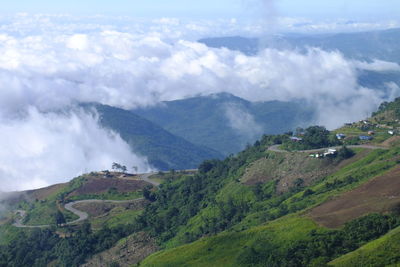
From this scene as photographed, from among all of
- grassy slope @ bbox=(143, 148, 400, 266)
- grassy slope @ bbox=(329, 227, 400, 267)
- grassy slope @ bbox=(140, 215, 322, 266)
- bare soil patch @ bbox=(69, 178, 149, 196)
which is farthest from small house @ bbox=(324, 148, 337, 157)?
Result: bare soil patch @ bbox=(69, 178, 149, 196)

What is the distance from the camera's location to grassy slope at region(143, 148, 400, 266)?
61.9 meters

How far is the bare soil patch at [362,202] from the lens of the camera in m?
59.8

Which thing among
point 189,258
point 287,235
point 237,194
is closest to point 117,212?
point 237,194

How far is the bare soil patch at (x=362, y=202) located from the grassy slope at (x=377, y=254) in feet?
30.4

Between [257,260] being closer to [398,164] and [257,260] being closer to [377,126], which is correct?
[398,164]

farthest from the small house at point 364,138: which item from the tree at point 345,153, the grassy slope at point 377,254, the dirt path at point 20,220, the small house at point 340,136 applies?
the dirt path at point 20,220

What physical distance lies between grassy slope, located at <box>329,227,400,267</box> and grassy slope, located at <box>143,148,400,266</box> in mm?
10070

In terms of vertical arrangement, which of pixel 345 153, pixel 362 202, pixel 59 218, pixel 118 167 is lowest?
pixel 362 202

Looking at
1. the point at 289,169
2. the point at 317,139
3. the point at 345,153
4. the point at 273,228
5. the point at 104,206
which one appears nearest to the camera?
the point at 273,228

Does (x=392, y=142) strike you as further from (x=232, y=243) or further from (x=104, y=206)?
(x=104, y=206)

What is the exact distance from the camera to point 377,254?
154ft

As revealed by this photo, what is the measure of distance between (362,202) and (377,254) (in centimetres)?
1748

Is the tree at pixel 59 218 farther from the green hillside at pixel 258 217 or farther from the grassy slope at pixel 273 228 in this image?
the grassy slope at pixel 273 228

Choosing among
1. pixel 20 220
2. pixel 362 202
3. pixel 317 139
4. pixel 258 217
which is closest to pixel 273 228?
pixel 362 202
